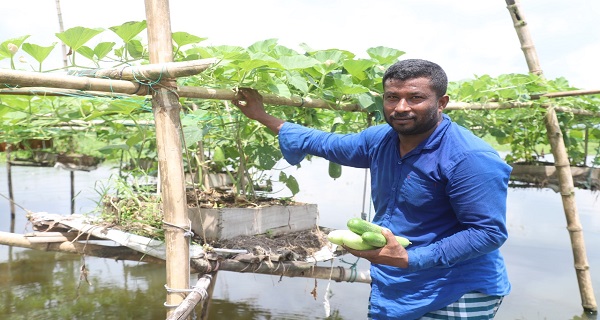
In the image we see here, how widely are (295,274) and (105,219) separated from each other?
0.92m

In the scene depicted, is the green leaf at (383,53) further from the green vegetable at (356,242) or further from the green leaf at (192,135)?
the green vegetable at (356,242)

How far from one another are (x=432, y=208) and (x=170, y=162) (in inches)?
35.9

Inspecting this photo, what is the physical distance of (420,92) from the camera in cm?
173

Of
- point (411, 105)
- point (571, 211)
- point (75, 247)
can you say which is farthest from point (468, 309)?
point (571, 211)

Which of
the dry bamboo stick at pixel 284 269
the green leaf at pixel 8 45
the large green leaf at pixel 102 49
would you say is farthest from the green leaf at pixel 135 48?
the dry bamboo stick at pixel 284 269

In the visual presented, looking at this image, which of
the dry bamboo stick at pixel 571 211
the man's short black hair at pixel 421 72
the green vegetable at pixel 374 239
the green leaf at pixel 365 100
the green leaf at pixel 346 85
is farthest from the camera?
the dry bamboo stick at pixel 571 211

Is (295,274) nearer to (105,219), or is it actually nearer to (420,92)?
(105,219)

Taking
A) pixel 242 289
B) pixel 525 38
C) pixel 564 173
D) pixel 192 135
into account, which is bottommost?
pixel 242 289

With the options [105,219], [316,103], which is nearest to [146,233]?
[105,219]

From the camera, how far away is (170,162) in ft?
6.37

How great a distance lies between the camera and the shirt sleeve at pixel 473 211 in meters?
1.65

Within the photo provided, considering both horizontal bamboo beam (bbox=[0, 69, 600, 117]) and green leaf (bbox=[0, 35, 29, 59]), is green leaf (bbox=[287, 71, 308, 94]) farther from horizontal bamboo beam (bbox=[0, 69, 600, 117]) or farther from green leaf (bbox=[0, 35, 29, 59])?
green leaf (bbox=[0, 35, 29, 59])

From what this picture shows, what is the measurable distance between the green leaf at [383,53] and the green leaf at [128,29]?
117 centimetres

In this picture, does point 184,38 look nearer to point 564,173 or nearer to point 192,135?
point 192,135
